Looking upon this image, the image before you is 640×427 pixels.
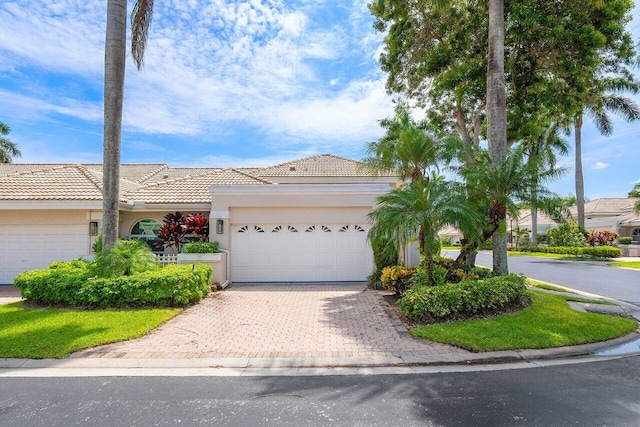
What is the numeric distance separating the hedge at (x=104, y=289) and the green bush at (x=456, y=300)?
5.78 m

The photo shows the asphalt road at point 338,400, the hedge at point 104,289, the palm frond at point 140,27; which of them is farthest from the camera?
the palm frond at point 140,27

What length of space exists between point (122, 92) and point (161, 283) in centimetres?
564

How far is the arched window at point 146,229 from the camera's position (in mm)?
14945

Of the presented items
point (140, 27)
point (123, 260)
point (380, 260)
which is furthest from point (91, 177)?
point (380, 260)

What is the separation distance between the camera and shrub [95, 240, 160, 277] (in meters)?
9.84

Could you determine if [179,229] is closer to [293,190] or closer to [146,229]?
[146,229]

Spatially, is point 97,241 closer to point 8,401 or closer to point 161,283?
point 161,283

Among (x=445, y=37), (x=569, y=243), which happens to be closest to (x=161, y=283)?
(x=445, y=37)

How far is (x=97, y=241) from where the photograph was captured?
13023mm

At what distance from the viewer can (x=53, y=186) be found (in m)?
14.7

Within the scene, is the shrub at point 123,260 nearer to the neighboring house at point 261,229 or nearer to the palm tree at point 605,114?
the neighboring house at point 261,229

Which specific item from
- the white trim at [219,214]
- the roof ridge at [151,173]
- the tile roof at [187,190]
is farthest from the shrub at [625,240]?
the roof ridge at [151,173]

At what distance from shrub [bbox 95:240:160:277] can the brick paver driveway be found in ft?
6.63

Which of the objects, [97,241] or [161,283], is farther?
[97,241]
